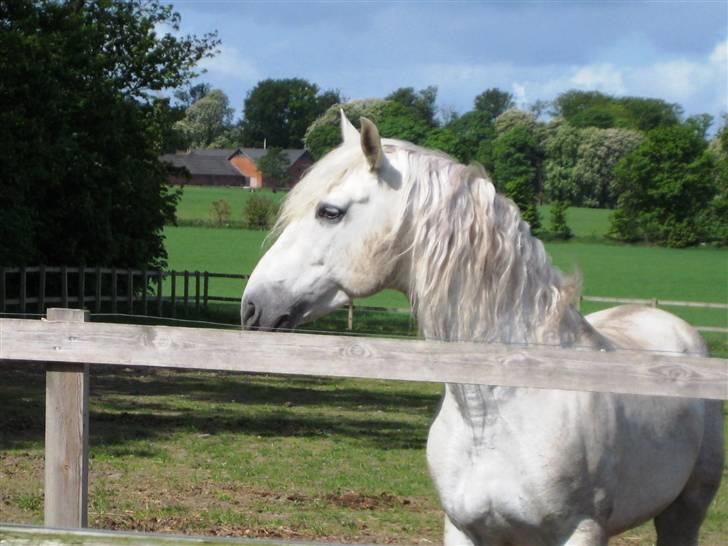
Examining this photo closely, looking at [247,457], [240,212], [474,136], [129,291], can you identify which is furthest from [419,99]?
[247,457]

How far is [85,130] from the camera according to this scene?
23.6 m

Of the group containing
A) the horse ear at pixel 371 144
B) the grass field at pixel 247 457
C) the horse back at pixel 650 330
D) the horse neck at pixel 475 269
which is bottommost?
the grass field at pixel 247 457

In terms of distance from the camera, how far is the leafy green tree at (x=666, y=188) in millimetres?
62531

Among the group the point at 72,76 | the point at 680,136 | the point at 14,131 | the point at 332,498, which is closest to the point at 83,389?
the point at 332,498

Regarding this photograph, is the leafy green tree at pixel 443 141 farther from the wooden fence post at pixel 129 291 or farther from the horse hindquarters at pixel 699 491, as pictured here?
the horse hindquarters at pixel 699 491

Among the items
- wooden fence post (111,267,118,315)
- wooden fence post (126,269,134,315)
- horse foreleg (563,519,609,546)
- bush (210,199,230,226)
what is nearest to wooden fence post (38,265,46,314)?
wooden fence post (111,267,118,315)

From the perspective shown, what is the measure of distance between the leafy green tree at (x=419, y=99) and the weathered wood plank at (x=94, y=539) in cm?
6570

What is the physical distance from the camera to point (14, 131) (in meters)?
20.0

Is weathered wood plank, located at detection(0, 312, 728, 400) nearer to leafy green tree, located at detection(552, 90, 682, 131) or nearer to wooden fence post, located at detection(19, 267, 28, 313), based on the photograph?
wooden fence post, located at detection(19, 267, 28, 313)

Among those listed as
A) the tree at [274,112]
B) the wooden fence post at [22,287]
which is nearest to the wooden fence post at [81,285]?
the wooden fence post at [22,287]

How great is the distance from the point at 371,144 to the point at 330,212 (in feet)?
0.85

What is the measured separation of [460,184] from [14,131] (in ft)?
59.8

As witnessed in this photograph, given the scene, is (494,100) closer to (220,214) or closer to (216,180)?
(216,180)

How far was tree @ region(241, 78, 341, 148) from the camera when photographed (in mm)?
85375
